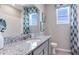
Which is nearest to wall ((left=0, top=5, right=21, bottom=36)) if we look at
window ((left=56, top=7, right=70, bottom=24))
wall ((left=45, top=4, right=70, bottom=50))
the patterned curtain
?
wall ((left=45, top=4, right=70, bottom=50))

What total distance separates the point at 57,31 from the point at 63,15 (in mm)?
263

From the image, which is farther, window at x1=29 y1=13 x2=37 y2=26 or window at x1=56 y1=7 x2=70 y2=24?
window at x1=29 y1=13 x2=37 y2=26

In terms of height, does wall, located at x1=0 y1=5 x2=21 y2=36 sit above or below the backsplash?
above

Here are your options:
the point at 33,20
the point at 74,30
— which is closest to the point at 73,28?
the point at 74,30

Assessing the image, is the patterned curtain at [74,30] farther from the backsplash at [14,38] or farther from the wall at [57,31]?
the backsplash at [14,38]

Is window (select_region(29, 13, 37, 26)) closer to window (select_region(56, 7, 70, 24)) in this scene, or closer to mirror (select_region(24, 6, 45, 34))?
mirror (select_region(24, 6, 45, 34))

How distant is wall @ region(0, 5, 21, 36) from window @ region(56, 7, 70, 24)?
0.66 meters

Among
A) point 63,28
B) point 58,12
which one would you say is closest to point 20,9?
point 58,12

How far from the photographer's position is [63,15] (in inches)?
69.2

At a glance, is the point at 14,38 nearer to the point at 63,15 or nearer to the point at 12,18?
the point at 12,18

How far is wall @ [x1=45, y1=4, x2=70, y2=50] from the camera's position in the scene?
5.90ft

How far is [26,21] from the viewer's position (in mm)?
2027

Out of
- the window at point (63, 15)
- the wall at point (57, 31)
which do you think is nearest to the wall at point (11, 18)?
the wall at point (57, 31)

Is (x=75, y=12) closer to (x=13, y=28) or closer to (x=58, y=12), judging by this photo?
(x=58, y=12)
